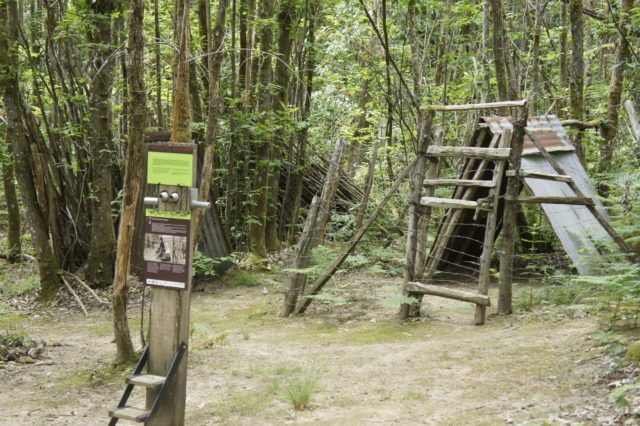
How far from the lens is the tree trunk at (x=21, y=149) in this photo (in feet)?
31.1

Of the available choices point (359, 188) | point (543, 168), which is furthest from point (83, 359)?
point (359, 188)

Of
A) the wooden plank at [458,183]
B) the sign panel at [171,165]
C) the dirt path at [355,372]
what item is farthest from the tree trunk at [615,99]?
the sign panel at [171,165]

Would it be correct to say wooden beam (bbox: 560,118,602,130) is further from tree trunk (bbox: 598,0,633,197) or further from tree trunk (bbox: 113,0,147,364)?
tree trunk (bbox: 113,0,147,364)

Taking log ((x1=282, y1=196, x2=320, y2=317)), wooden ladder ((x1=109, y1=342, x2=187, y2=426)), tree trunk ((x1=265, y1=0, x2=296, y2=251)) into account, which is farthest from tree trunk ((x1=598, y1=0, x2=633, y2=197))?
wooden ladder ((x1=109, y1=342, x2=187, y2=426))

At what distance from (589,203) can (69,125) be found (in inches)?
303

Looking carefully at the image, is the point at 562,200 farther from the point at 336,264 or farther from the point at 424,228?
the point at 336,264

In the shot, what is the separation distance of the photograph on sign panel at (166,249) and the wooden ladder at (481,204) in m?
4.31

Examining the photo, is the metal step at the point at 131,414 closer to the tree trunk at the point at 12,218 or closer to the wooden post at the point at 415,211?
the wooden post at the point at 415,211

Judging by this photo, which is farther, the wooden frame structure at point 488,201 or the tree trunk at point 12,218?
the tree trunk at point 12,218

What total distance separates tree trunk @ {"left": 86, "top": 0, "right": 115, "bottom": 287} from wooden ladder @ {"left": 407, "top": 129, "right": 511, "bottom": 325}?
4.85 meters

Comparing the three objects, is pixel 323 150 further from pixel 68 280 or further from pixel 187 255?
pixel 187 255

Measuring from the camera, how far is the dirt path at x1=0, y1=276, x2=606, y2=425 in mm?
5070

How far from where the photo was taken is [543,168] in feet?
29.9

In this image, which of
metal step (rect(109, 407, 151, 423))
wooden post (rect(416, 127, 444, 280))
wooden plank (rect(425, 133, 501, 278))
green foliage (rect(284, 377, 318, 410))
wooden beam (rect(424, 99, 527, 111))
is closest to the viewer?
metal step (rect(109, 407, 151, 423))
